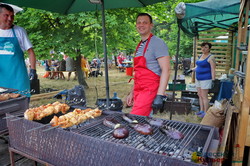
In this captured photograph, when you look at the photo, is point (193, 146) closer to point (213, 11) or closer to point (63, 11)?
point (213, 11)

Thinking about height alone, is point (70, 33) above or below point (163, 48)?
above

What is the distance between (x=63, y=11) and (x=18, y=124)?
303 cm

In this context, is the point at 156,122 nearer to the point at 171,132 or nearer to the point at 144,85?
the point at 171,132

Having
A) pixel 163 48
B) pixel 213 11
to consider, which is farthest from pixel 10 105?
pixel 213 11

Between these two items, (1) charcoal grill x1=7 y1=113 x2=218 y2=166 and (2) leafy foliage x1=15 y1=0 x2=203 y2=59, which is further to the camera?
(2) leafy foliage x1=15 y1=0 x2=203 y2=59

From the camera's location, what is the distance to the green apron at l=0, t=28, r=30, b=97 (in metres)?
3.33

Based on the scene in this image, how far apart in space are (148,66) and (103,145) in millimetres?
1447

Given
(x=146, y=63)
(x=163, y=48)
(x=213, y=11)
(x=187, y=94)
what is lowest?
(x=187, y=94)

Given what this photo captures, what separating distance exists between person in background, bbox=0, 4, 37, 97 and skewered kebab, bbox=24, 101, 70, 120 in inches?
47.0

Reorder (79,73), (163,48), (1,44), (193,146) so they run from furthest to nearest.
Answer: (79,73)
(1,44)
(163,48)
(193,146)

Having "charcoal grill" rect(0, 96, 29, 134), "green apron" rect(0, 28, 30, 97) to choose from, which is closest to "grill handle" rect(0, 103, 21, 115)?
"charcoal grill" rect(0, 96, 29, 134)

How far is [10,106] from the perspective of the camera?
2805mm

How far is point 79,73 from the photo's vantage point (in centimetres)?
999

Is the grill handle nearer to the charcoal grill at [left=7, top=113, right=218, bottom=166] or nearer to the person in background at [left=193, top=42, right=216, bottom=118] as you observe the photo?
the charcoal grill at [left=7, top=113, right=218, bottom=166]
